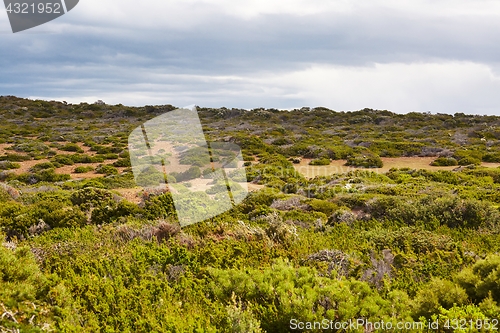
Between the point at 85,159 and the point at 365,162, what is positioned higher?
the point at 85,159

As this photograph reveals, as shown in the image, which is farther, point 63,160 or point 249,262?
point 63,160

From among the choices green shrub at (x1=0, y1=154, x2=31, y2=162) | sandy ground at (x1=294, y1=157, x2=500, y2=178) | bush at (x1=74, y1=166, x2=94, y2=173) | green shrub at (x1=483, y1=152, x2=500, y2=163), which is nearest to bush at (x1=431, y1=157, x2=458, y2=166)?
sandy ground at (x1=294, y1=157, x2=500, y2=178)

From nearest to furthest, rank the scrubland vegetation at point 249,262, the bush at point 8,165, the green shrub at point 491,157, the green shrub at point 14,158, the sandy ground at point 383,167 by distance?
the scrubland vegetation at point 249,262
the sandy ground at point 383,167
the bush at point 8,165
the green shrub at point 491,157
the green shrub at point 14,158

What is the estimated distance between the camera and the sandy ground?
21234 mm

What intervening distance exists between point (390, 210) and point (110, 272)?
22.2 feet

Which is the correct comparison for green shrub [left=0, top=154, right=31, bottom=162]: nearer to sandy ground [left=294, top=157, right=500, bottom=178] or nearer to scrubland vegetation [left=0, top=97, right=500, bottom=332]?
scrubland vegetation [left=0, top=97, right=500, bottom=332]

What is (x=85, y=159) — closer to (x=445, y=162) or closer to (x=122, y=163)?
(x=122, y=163)

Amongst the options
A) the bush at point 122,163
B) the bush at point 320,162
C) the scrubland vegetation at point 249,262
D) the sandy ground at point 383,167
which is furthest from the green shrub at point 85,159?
the bush at point 320,162

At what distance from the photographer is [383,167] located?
2228 centimetres

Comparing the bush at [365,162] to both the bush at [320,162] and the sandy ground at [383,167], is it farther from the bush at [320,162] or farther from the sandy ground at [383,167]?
the bush at [320,162]

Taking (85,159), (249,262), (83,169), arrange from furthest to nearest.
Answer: (85,159) → (83,169) → (249,262)

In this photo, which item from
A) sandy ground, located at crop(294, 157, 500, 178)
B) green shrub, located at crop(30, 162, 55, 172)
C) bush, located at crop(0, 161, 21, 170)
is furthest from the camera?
green shrub, located at crop(30, 162, 55, 172)

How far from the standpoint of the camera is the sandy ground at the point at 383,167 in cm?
2123

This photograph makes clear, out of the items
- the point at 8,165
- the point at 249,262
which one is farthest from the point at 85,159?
the point at 249,262
